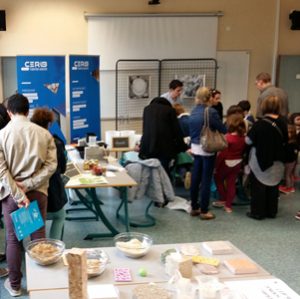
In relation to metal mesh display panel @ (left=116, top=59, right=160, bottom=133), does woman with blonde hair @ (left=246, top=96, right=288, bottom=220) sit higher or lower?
lower

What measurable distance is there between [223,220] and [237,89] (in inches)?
123

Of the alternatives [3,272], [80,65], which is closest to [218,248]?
[3,272]

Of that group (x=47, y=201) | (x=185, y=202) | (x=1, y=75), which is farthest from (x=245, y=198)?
(x=1, y=75)

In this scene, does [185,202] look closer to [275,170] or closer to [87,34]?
[275,170]

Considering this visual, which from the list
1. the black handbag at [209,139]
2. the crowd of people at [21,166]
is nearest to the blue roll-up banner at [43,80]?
the black handbag at [209,139]

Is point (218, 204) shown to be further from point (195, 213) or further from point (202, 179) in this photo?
point (202, 179)

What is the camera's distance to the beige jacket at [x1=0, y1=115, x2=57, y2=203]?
2.79 metres

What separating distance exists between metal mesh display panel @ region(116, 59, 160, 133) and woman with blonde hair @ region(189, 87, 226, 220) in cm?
254

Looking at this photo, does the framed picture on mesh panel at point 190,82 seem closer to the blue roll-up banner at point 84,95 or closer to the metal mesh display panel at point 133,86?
the metal mesh display panel at point 133,86

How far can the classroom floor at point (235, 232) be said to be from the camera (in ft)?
12.2

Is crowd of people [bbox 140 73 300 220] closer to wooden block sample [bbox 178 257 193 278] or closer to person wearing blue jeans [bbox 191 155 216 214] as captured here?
person wearing blue jeans [bbox 191 155 216 214]

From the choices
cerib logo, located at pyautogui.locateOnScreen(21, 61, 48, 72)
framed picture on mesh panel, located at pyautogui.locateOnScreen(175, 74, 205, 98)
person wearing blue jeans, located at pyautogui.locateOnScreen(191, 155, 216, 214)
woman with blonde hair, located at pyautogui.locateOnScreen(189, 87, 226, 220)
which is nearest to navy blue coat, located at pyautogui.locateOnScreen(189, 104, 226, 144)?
woman with blonde hair, located at pyautogui.locateOnScreen(189, 87, 226, 220)

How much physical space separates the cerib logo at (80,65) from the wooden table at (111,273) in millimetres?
3911

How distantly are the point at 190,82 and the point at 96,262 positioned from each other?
17.3 ft
